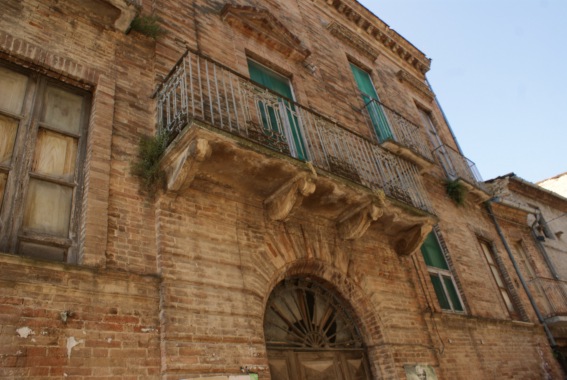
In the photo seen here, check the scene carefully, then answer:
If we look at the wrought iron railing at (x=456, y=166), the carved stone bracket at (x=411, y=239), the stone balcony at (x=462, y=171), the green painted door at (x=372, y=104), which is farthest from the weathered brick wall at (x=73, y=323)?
the wrought iron railing at (x=456, y=166)

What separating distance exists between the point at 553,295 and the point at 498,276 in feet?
6.94

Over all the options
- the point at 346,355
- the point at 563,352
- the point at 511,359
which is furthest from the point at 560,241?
the point at 346,355

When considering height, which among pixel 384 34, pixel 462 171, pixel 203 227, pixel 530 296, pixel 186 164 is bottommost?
pixel 203 227

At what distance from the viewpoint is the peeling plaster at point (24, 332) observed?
3.25 metres

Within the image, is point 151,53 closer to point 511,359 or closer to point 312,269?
point 312,269

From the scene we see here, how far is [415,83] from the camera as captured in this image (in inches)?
534

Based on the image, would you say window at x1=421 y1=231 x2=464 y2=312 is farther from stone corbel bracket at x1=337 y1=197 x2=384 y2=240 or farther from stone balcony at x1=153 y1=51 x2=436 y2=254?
stone corbel bracket at x1=337 y1=197 x2=384 y2=240

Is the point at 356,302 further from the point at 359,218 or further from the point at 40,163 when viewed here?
the point at 40,163

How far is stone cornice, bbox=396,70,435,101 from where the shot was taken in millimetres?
13031

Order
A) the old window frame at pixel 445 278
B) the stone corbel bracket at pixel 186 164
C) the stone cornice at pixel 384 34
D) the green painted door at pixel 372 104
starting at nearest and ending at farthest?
the stone corbel bracket at pixel 186 164 → the old window frame at pixel 445 278 → the green painted door at pixel 372 104 → the stone cornice at pixel 384 34

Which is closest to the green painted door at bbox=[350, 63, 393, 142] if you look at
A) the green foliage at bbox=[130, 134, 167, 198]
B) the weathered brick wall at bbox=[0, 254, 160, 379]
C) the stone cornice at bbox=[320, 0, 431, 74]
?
the stone cornice at bbox=[320, 0, 431, 74]

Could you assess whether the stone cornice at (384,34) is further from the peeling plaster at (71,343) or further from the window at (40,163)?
the peeling plaster at (71,343)

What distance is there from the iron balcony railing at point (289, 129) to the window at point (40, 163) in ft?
3.64

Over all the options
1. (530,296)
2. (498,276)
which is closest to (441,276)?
(498,276)
